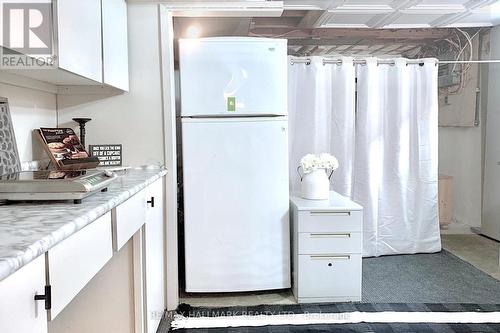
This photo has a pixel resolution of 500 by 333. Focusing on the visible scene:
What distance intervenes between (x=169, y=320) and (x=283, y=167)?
1218 mm

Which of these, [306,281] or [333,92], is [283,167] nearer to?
[306,281]

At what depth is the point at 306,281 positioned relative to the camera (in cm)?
277

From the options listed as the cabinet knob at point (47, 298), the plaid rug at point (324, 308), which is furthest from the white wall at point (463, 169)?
the cabinet knob at point (47, 298)

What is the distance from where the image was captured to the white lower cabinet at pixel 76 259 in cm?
98

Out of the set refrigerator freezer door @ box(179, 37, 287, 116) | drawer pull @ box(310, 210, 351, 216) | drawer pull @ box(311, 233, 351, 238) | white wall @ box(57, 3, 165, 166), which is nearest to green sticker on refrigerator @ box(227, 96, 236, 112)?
refrigerator freezer door @ box(179, 37, 287, 116)

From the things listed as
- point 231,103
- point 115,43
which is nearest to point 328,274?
point 231,103

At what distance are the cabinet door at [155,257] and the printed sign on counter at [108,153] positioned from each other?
311mm

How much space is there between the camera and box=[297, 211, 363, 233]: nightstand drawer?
9.05ft

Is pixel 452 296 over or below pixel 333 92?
below

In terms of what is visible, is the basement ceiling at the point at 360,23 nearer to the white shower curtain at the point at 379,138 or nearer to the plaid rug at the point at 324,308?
the white shower curtain at the point at 379,138

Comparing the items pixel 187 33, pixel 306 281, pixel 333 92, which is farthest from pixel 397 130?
pixel 187 33

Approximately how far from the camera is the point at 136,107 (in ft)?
8.81

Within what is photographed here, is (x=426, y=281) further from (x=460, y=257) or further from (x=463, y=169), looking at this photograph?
(x=463, y=169)

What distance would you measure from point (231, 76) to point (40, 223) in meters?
1.92
